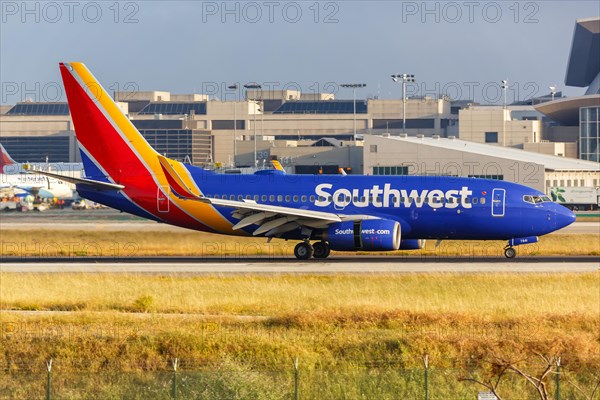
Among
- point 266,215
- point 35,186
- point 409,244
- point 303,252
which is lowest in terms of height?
point 303,252

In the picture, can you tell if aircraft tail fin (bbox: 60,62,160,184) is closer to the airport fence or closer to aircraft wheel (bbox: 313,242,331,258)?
aircraft wheel (bbox: 313,242,331,258)

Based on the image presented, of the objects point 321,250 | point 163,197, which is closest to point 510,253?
point 321,250

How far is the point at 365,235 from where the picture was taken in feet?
159

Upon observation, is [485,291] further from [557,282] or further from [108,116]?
[108,116]

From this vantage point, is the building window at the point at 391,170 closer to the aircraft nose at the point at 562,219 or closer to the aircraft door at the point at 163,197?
the aircraft nose at the point at 562,219

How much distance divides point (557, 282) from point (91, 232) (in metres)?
32.3

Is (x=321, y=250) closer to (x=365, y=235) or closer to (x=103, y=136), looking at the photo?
(x=365, y=235)

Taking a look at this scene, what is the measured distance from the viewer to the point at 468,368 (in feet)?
90.9

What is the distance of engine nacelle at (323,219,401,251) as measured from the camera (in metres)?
48.2

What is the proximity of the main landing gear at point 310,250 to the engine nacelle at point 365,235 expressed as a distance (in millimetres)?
1665

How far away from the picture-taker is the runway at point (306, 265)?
4469 cm

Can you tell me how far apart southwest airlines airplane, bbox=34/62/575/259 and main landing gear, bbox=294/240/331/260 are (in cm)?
5

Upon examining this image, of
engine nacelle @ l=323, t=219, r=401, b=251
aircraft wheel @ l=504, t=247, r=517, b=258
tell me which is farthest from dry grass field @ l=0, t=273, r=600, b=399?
aircraft wheel @ l=504, t=247, r=517, b=258

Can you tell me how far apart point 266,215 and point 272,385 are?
25.8 metres
